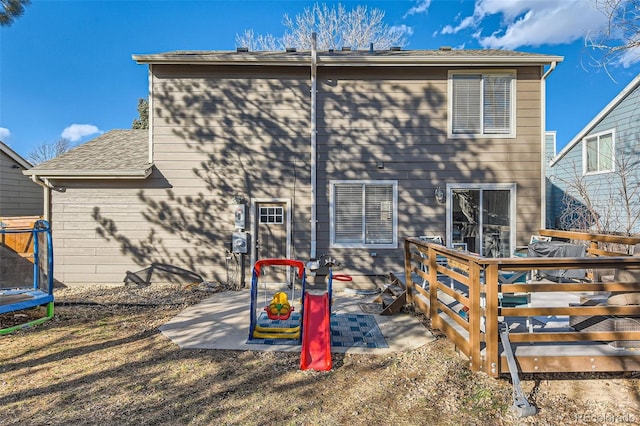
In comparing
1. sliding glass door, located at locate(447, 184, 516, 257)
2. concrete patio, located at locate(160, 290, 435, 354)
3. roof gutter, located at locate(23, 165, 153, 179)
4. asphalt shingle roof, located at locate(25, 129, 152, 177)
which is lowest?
concrete patio, located at locate(160, 290, 435, 354)

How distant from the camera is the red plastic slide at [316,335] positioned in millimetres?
3289

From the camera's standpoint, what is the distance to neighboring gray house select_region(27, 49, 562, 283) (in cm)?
678

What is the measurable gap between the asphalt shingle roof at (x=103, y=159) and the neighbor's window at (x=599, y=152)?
11.7 meters

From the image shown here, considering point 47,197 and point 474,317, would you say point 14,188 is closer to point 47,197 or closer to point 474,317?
point 47,197

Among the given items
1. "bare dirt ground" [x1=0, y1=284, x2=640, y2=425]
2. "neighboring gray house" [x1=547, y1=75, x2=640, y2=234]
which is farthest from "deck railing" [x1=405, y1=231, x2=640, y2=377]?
"neighboring gray house" [x1=547, y1=75, x2=640, y2=234]

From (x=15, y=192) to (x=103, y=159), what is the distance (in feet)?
17.2

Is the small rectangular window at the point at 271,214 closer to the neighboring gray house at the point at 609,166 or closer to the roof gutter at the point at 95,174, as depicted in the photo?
the roof gutter at the point at 95,174

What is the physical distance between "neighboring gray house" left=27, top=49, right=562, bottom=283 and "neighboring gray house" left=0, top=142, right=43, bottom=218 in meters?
4.39

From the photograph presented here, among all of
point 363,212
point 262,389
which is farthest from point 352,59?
point 262,389

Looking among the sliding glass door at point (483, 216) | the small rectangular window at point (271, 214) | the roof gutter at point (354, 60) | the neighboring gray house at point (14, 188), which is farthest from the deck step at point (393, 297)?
the neighboring gray house at point (14, 188)

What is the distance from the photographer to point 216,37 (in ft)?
35.9

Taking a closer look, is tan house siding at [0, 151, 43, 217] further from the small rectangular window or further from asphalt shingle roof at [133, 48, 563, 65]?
the small rectangular window

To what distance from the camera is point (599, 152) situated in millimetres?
9086

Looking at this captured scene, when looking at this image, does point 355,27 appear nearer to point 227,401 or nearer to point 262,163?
point 262,163
